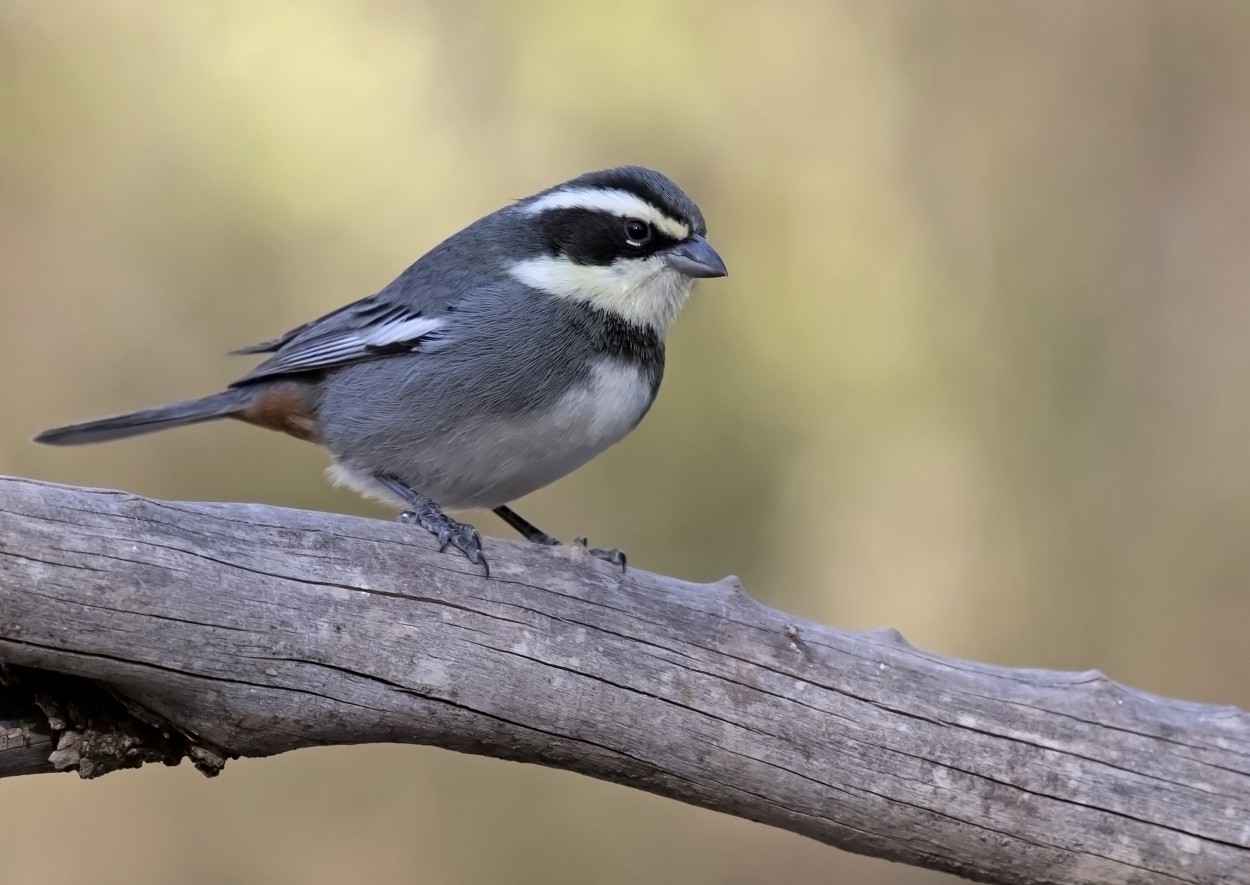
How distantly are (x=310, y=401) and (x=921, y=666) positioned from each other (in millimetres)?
2307

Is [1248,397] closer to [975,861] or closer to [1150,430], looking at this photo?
[1150,430]

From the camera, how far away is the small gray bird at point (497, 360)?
415 centimetres

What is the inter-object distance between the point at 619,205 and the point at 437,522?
52.7 inches

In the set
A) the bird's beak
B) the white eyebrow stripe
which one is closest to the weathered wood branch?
the bird's beak

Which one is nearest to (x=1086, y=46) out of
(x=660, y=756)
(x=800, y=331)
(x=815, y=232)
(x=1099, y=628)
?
(x=815, y=232)

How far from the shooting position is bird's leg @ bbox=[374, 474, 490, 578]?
3.56 meters

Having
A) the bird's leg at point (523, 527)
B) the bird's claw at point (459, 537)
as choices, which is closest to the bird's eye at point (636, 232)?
the bird's leg at point (523, 527)

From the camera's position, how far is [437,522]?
3.80 metres

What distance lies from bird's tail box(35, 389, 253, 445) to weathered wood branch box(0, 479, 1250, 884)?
4.79 ft

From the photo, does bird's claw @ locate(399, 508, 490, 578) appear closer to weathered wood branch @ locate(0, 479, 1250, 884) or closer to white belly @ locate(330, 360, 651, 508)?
weathered wood branch @ locate(0, 479, 1250, 884)

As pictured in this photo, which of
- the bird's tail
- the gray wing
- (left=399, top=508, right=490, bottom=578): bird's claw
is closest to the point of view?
(left=399, top=508, right=490, bottom=578): bird's claw

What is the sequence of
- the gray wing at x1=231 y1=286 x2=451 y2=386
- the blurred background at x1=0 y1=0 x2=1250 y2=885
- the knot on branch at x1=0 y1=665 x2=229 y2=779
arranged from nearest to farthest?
the knot on branch at x1=0 y1=665 x2=229 y2=779, the gray wing at x1=231 y1=286 x2=451 y2=386, the blurred background at x1=0 y1=0 x2=1250 y2=885

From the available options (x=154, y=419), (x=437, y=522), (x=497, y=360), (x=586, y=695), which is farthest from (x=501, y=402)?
(x=154, y=419)

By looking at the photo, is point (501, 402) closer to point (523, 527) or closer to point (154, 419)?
point (523, 527)
